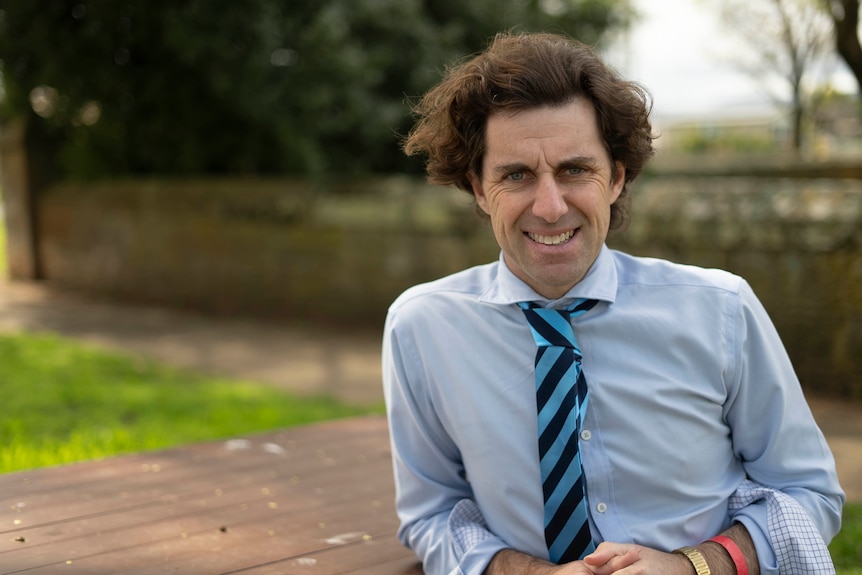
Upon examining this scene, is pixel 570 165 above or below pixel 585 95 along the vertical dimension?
below

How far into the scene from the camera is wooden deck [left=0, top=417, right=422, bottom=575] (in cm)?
244

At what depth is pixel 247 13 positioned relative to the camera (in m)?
8.46

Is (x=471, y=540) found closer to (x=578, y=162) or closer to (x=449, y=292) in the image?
(x=449, y=292)

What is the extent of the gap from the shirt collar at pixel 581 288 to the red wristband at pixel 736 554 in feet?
1.84

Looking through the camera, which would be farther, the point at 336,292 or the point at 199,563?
the point at 336,292

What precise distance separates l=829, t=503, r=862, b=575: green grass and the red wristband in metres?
1.53

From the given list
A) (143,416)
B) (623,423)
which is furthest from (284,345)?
(623,423)

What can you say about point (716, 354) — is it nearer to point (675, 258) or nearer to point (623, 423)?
point (623, 423)

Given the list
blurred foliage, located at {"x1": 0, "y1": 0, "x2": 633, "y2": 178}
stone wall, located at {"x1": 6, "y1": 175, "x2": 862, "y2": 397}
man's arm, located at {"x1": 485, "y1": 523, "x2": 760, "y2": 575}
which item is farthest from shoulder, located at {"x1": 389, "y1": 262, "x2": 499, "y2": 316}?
blurred foliage, located at {"x1": 0, "y1": 0, "x2": 633, "y2": 178}

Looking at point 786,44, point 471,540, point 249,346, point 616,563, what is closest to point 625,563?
point 616,563

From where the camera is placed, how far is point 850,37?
4762 millimetres

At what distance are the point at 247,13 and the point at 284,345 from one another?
2886mm

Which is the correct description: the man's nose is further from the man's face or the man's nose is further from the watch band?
the watch band

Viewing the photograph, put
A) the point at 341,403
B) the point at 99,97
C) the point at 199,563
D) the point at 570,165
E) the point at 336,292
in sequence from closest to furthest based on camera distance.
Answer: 1. the point at 570,165
2. the point at 199,563
3. the point at 341,403
4. the point at 336,292
5. the point at 99,97
